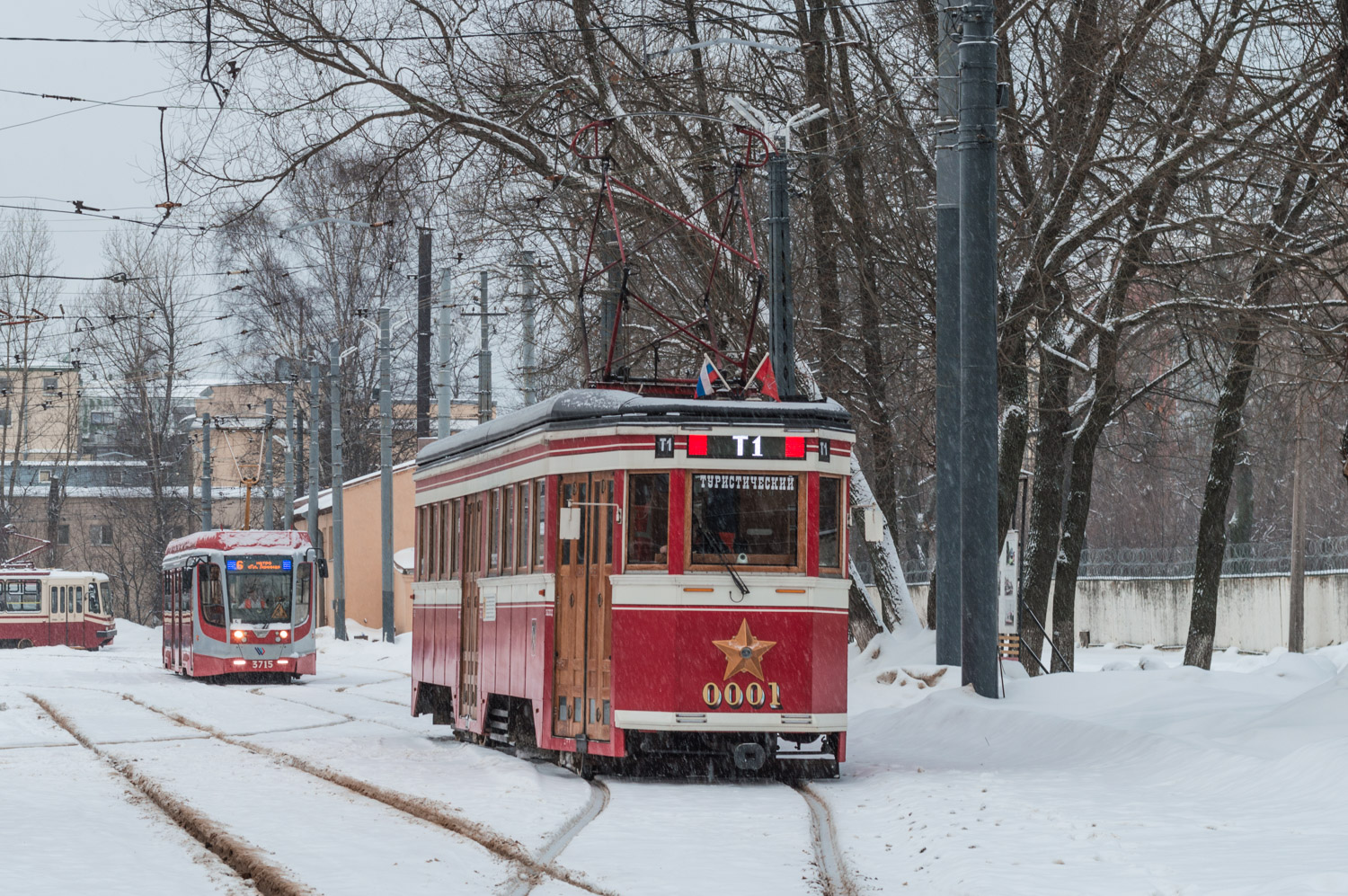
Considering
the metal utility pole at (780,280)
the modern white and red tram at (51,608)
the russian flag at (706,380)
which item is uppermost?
the metal utility pole at (780,280)

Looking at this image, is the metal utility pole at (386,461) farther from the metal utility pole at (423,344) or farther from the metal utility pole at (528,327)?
the metal utility pole at (528,327)

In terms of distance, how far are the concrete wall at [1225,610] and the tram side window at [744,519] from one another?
924 inches

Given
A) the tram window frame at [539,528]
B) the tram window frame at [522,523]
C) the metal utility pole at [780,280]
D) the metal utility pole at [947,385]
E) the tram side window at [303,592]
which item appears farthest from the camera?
the tram side window at [303,592]

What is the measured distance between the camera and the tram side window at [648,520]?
14.2 metres

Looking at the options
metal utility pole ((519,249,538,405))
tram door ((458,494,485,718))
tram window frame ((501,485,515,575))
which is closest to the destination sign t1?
tram window frame ((501,485,515,575))

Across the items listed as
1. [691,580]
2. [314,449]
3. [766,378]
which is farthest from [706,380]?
[314,449]

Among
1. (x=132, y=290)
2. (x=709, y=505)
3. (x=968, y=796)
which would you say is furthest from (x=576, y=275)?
(x=132, y=290)

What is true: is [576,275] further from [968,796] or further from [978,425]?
[968,796]

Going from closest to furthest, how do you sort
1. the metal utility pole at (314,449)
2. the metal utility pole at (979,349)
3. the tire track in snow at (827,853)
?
the tire track in snow at (827,853) → the metal utility pole at (979,349) → the metal utility pole at (314,449)

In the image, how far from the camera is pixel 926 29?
23.1 m

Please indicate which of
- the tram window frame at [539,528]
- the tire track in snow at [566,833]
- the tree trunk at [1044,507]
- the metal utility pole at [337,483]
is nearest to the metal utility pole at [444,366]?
the metal utility pole at [337,483]

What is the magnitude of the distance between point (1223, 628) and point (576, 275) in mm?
17629

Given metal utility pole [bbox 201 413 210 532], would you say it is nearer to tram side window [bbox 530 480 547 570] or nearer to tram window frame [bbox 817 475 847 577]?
tram side window [bbox 530 480 547 570]

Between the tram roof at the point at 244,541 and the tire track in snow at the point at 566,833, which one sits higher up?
the tram roof at the point at 244,541
